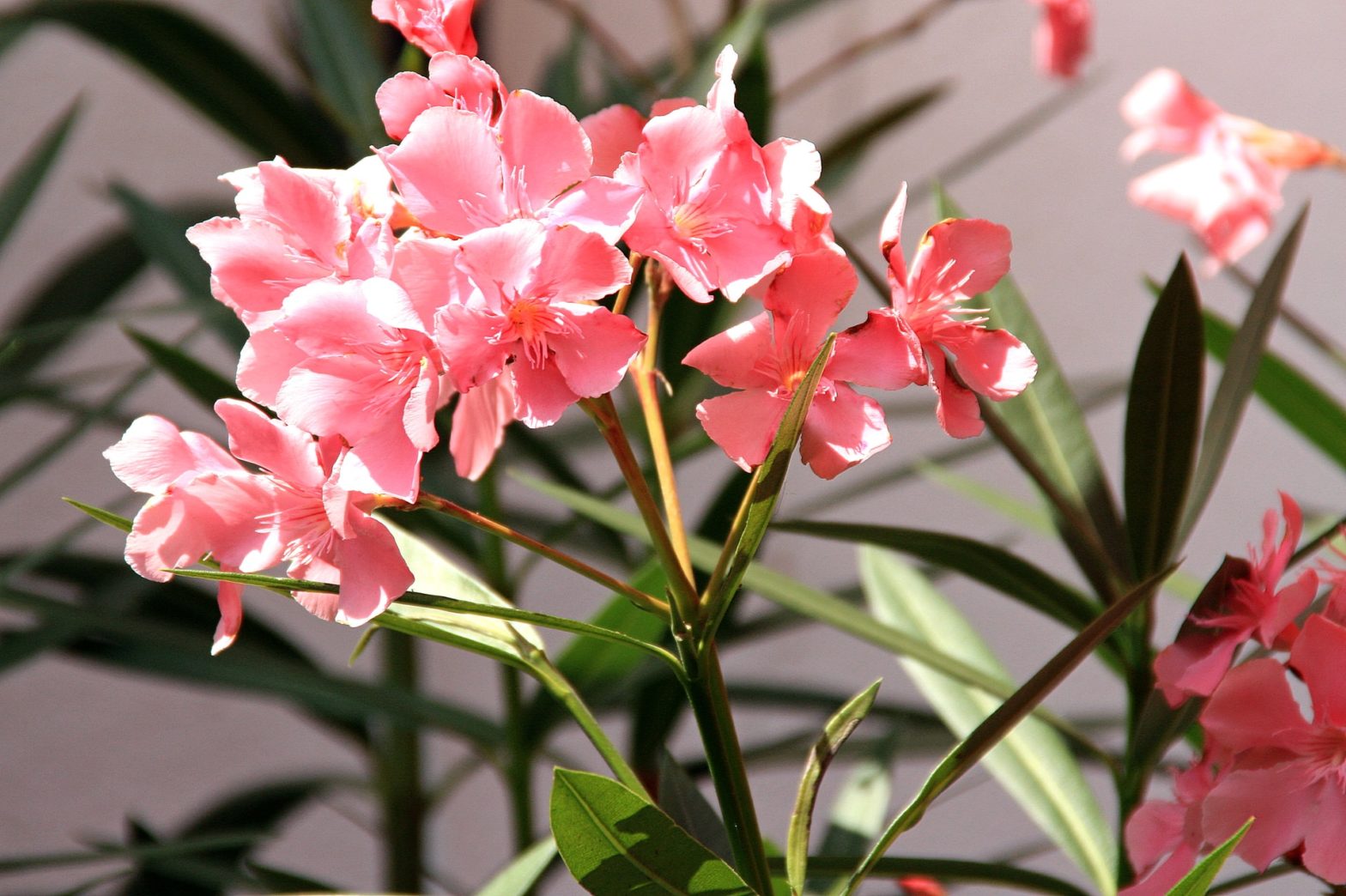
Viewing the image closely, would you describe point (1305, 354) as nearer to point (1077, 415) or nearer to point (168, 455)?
point (1077, 415)

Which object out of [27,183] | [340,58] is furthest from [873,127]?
[27,183]

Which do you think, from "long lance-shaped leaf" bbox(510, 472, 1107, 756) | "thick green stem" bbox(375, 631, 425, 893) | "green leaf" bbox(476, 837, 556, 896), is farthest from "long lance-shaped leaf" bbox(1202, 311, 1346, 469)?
"thick green stem" bbox(375, 631, 425, 893)

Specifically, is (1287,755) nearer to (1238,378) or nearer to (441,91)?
(1238,378)

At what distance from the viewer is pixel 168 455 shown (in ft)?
1.17

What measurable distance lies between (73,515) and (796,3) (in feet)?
3.53

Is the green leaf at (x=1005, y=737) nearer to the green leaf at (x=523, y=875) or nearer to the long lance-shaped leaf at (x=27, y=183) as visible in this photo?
the green leaf at (x=523, y=875)

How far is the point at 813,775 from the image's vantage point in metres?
0.38

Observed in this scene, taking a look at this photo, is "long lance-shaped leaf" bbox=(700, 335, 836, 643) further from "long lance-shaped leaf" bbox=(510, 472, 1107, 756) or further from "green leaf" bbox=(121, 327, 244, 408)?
"green leaf" bbox=(121, 327, 244, 408)

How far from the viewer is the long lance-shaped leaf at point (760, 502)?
31 centimetres

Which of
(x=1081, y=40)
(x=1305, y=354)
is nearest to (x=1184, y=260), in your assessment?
(x=1081, y=40)

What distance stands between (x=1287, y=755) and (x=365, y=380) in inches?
11.9

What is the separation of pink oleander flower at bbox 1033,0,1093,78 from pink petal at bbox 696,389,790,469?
3.13 feet

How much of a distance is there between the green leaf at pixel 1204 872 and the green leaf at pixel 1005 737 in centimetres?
25

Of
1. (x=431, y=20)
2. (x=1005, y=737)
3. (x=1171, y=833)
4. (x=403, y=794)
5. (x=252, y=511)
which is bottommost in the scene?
(x=403, y=794)
